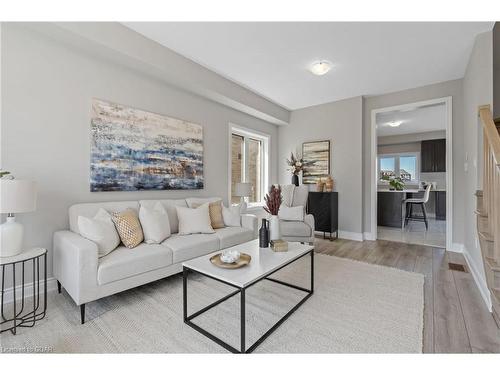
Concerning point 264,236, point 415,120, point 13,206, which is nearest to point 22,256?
point 13,206

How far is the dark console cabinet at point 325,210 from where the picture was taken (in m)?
4.25

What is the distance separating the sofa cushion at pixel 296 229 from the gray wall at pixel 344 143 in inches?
58.3

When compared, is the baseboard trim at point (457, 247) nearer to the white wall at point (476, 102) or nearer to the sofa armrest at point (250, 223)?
the white wall at point (476, 102)

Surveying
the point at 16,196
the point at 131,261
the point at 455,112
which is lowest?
the point at 131,261

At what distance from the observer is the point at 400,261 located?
3.14m

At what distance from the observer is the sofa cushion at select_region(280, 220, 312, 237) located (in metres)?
3.37

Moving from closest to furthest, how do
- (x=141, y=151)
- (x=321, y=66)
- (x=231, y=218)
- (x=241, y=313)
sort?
(x=241, y=313)
(x=141, y=151)
(x=321, y=66)
(x=231, y=218)

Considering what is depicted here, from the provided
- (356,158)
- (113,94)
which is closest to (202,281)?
(113,94)

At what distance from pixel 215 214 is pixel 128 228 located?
1162mm

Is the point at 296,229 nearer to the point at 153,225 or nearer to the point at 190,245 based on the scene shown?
the point at 190,245

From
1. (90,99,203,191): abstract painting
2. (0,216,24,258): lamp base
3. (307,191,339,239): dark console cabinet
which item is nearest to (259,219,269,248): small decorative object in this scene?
(90,99,203,191): abstract painting

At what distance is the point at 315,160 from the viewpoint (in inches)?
191
